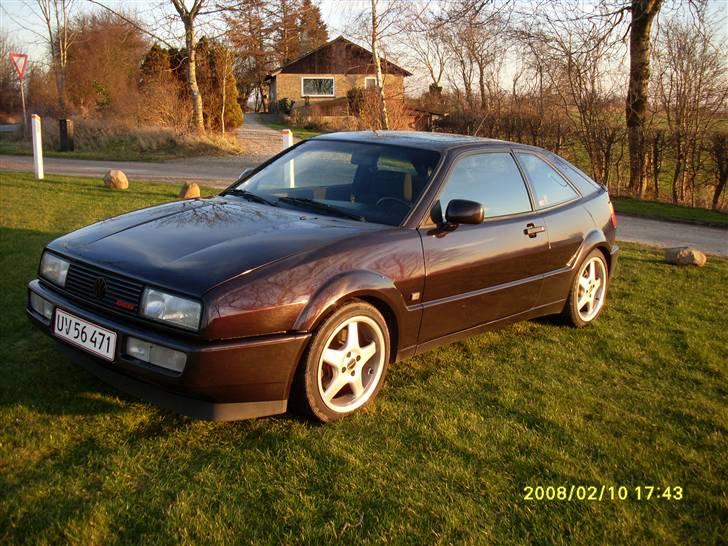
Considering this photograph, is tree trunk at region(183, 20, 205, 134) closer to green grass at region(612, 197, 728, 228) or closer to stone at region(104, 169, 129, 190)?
stone at region(104, 169, 129, 190)

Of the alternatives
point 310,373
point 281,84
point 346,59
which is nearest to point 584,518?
point 310,373

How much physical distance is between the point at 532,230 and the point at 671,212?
10200 millimetres

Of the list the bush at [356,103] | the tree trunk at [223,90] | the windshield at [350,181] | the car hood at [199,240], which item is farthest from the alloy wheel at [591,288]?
the tree trunk at [223,90]

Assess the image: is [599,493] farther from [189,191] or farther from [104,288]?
[189,191]

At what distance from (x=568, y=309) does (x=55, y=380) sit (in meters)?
3.75

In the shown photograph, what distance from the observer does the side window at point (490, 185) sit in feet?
13.8

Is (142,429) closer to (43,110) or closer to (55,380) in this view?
(55,380)

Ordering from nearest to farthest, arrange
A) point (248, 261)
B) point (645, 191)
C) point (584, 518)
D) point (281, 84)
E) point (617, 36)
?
point (584, 518) < point (248, 261) < point (645, 191) < point (617, 36) < point (281, 84)

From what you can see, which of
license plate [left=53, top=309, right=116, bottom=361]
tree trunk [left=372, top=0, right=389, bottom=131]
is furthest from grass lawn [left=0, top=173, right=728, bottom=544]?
tree trunk [left=372, top=0, right=389, bottom=131]

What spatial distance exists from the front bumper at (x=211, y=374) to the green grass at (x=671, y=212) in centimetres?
1157

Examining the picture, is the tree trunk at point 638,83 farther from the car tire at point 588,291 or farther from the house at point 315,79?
the house at point 315,79

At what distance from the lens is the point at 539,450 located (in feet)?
10.7

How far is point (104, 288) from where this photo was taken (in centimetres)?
316

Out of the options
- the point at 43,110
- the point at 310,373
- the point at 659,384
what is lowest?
the point at 659,384
